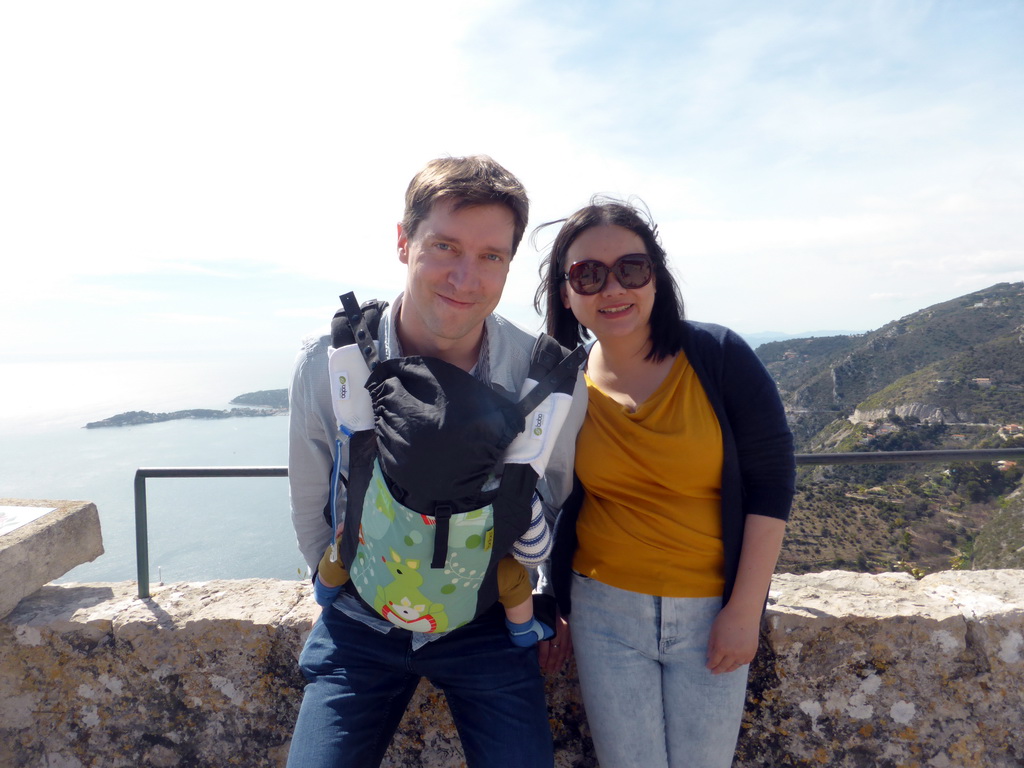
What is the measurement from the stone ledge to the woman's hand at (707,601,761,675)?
256cm

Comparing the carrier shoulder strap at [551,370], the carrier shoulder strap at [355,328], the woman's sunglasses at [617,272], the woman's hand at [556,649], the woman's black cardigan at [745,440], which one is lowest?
the woman's hand at [556,649]

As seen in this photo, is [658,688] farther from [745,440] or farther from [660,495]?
[745,440]

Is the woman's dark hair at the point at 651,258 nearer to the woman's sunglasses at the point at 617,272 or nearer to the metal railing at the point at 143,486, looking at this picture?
the woman's sunglasses at the point at 617,272

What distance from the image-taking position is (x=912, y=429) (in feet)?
43.8

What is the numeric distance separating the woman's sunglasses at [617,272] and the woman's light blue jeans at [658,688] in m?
1.01

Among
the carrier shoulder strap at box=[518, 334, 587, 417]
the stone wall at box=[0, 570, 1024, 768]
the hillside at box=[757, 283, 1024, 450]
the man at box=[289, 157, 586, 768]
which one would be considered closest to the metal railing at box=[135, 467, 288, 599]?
the stone wall at box=[0, 570, 1024, 768]

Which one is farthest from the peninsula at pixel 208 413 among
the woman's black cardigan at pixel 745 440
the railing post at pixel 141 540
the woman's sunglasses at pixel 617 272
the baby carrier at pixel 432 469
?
the woman's black cardigan at pixel 745 440

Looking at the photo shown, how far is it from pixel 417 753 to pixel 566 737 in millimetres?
576

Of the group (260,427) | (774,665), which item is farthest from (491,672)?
(260,427)

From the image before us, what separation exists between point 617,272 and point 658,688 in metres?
1.34

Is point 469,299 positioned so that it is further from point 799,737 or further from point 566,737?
point 799,737

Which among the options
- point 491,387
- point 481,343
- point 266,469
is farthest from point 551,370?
point 266,469

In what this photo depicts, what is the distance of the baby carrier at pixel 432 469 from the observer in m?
1.55

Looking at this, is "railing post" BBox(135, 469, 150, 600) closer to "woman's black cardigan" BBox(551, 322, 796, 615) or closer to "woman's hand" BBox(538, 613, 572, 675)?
"woman's hand" BBox(538, 613, 572, 675)
